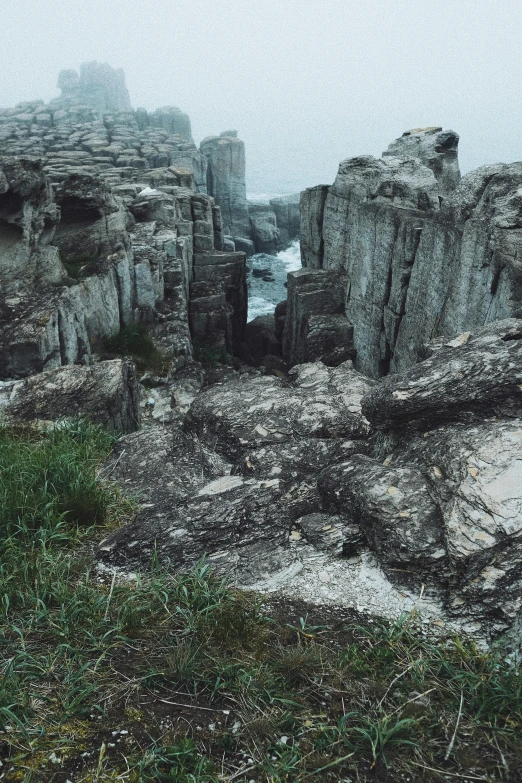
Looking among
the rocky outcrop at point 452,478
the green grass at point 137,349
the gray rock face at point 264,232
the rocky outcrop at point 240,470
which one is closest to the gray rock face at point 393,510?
the rocky outcrop at point 452,478

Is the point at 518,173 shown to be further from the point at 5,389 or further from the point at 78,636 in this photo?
the point at 78,636

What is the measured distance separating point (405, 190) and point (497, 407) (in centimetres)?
1186

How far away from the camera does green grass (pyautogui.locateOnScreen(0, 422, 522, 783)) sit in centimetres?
321

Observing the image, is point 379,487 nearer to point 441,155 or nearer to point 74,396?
point 74,396

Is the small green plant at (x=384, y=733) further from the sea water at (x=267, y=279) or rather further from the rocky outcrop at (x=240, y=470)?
the sea water at (x=267, y=279)

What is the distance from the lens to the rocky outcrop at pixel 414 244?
37.0ft

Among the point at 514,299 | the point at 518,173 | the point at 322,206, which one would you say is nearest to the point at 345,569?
the point at 514,299

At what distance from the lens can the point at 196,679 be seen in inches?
146

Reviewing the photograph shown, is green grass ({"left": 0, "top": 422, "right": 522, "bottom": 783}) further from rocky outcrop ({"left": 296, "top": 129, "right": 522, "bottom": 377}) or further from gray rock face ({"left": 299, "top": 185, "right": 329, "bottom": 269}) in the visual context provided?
gray rock face ({"left": 299, "top": 185, "right": 329, "bottom": 269})

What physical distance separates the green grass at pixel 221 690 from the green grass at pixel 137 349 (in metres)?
10.0

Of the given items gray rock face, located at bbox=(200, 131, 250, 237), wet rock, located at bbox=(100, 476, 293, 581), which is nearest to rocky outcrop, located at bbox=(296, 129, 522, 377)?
wet rock, located at bbox=(100, 476, 293, 581)

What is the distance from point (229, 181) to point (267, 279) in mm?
16627

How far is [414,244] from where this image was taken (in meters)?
14.4

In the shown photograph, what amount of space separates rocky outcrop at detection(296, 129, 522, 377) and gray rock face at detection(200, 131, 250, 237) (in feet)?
113
